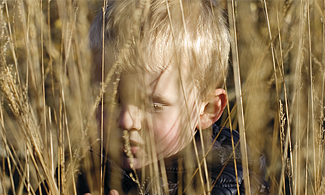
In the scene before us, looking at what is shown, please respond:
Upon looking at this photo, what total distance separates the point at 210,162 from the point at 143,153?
0.78ft

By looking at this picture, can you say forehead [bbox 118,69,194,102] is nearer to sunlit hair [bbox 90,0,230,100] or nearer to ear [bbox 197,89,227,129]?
sunlit hair [bbox 90,0,230,100]

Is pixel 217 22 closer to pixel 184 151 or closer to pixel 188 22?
pixel 188 22

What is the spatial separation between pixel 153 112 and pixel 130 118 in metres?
0.11

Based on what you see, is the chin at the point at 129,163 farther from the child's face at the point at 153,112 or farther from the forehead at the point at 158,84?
the forehead at the point at 158,84

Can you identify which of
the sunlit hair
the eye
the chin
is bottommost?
the chin

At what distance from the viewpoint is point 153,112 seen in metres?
0.99

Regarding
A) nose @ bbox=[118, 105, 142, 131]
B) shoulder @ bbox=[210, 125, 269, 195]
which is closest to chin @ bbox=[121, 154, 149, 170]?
nose @ bbox=[118, 105, 142, 131]

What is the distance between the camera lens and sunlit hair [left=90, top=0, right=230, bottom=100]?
96cm

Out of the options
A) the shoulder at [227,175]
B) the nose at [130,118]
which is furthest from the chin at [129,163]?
the shoulder at [227,175]

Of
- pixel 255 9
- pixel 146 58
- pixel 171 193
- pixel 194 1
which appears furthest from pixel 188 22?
pixel 255 9

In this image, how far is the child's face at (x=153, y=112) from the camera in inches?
35.4

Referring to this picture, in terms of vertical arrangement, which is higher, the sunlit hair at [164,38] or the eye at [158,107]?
the sunlit hair at [164,38]

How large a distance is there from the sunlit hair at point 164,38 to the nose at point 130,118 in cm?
12

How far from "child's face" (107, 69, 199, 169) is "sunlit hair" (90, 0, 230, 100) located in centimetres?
4
